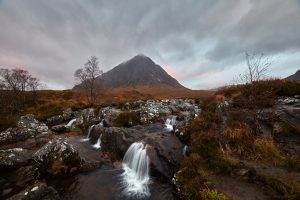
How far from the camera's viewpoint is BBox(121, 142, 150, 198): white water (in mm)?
11326

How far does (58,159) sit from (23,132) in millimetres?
15041

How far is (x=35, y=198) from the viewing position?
943cm

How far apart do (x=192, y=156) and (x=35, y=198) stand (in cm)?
906

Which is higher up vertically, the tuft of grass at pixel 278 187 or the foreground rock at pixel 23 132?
the foreground rock at pixel 23 132

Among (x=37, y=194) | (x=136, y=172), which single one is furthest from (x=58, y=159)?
(x=136, y=172)

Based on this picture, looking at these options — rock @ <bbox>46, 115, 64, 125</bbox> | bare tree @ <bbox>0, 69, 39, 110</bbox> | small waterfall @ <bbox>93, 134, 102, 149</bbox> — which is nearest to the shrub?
small waterfall @ <bbox>93, 134, 102, 149</bbox>

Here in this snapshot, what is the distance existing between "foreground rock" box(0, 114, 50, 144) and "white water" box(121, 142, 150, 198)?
55.4 feet

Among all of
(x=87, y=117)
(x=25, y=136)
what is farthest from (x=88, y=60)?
(x=25, y=136)

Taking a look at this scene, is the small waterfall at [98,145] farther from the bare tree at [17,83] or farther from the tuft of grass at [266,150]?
the bare tree at [17,83]

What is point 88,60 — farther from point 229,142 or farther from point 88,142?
point 229,142

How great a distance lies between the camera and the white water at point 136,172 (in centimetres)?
1133

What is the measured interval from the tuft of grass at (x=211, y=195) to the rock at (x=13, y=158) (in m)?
A: 14.2

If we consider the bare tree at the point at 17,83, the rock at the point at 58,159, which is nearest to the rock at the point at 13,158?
Result: the rock at the point at 58,159

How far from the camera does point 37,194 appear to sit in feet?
31.6
